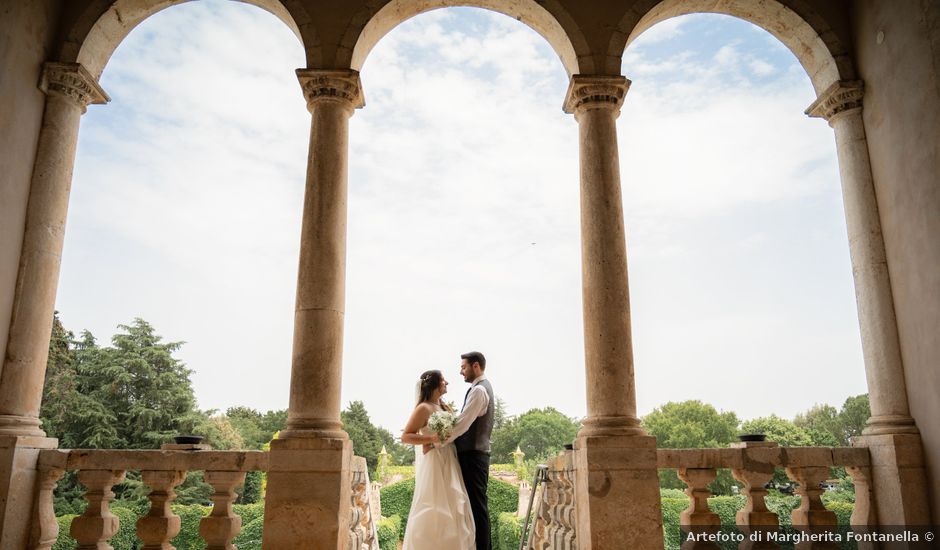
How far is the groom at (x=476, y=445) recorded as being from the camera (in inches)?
414

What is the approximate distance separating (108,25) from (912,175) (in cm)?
1469

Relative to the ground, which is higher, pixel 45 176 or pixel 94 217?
pixel 94 217

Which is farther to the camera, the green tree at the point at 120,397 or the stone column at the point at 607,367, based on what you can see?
the green tree at the point at 120,397

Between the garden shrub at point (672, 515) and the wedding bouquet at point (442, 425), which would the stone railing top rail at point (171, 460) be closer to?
the wedding bouquet at point (442, 425)

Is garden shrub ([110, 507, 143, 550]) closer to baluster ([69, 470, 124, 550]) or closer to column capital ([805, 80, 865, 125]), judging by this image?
baluster ([69, 470, 124, 550])

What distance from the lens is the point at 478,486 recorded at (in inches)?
419

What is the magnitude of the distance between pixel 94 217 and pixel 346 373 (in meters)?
48.3

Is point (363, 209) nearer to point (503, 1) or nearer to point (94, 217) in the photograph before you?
point (94, 217)

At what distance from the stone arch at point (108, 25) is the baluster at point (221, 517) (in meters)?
7.77

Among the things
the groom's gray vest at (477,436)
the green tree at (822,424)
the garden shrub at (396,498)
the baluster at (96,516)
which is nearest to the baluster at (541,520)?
the groom's gray vest at (477,436)

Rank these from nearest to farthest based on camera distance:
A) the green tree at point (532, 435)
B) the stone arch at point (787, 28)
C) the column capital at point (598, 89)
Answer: the column capital at point (598, 89)
the stone arch at point (787, 28)
the green tree at point (532, 435)

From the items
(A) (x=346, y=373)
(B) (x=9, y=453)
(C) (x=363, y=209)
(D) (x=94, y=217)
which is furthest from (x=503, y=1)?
(A) (x=346, y=373)

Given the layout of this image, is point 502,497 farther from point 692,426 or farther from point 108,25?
point 108,25

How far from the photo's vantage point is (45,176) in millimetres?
11578
